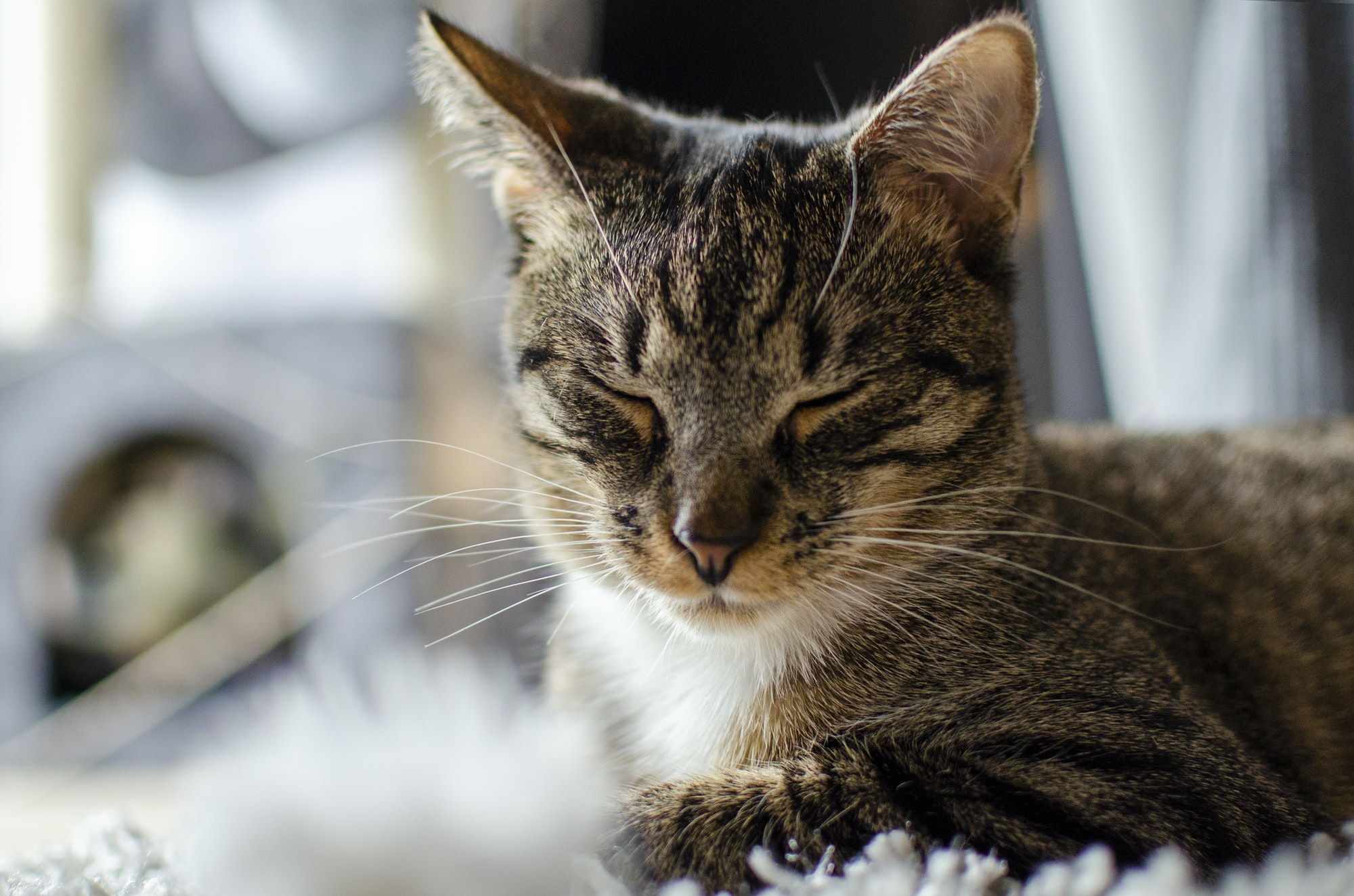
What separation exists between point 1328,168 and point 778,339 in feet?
3.18

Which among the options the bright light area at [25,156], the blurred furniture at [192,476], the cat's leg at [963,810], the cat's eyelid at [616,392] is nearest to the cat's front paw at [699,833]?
the cat's leg at [963,810]

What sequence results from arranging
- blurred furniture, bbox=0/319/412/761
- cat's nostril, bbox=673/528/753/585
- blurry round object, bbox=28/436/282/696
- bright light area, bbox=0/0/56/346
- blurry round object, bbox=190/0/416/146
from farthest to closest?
1. bright light area, bbox=0/0/56/346
2. blurry round object, bbox=190/0/416/146
3. blurry round object, bbox=28/436/282/696
4. blurred furniture, bbox=0/319/412/761
5. cat's nostril, bbox=673/528/753/585

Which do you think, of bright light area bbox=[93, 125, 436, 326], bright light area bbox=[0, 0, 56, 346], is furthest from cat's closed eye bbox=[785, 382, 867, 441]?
bright light area bbox=[0, 0, 56, 346]

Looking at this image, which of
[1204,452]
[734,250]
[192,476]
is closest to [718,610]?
[734,250]

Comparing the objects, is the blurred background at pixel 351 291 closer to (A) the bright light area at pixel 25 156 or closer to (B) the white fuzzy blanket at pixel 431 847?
(A) the bright light area at pixel 25 156

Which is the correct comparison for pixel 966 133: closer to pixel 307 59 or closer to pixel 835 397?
pixel 835 397

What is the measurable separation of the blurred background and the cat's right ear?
0.46ft

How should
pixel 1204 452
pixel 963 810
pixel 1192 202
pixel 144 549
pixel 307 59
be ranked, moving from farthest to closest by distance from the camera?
pixel 307 59 < pixel 144 549 < pixel 1192 202 < pixel 1204 452 < pixel 963 810

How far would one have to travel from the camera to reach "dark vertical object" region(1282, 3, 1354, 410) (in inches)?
49.2

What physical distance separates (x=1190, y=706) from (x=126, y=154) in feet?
11.4

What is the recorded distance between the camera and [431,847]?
0.55 m

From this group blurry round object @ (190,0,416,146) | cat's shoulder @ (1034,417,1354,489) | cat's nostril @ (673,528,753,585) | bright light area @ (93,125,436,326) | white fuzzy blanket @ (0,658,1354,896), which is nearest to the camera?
white fuzzy blanket @ (0,658,1354,896)

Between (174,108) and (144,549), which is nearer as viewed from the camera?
(144,549)

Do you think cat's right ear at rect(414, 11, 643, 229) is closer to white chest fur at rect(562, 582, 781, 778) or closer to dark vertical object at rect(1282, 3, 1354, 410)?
white chest fur at rect(562, 582, 781, 778)
